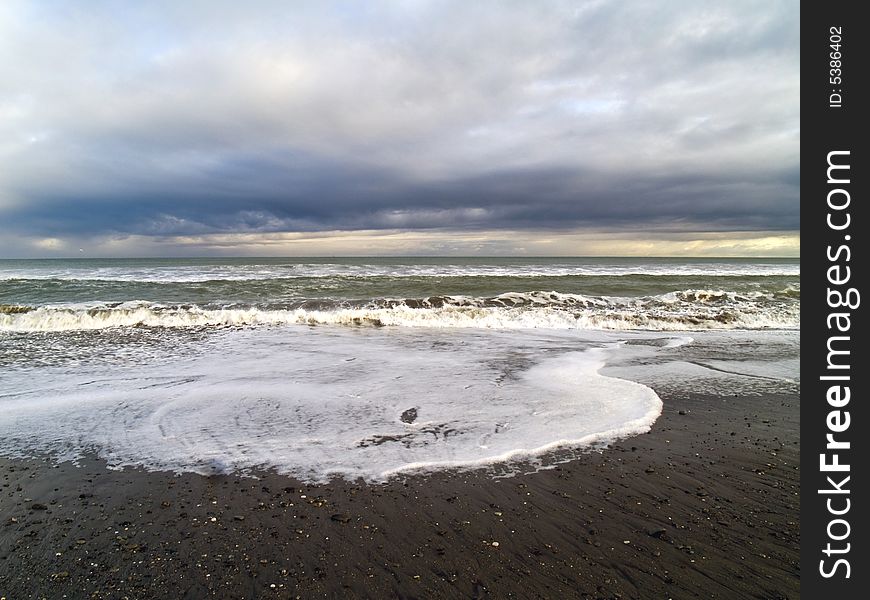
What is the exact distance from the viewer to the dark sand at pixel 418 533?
112 inches

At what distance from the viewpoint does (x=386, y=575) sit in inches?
116

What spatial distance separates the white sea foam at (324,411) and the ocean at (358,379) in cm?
3

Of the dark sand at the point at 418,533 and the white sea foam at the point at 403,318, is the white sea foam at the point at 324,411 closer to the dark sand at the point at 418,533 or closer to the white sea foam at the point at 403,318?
the dark sand at the point at 418,533

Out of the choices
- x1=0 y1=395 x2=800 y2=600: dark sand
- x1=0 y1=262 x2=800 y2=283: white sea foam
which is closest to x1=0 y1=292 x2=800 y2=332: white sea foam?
x1=0 y1=395 x2=800 y2=600: dark sand

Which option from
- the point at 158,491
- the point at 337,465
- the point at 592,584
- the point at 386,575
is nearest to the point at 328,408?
the point at 337,465

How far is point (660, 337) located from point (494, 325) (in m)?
4.83

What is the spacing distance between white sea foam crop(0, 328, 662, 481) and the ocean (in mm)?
33

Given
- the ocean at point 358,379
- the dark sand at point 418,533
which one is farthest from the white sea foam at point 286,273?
the dark sand at point 418,533

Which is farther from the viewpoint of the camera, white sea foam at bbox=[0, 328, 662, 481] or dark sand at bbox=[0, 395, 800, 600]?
white sea foam at bbox=[0, 328, 662, 481]

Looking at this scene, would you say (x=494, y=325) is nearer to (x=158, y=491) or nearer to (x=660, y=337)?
(x=660, y=337)

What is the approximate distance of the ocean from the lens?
5.04 meters

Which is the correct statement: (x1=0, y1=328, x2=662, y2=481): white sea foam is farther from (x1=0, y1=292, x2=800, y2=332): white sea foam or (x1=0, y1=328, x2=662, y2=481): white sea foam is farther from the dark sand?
(x1=0, y1=292, x2=800, y2=332): white sea foam

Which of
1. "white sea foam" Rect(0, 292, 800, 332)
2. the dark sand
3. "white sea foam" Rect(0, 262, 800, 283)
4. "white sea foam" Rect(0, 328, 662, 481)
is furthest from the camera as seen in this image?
"white sea foam" Rect(0, 262, 800, 283)
